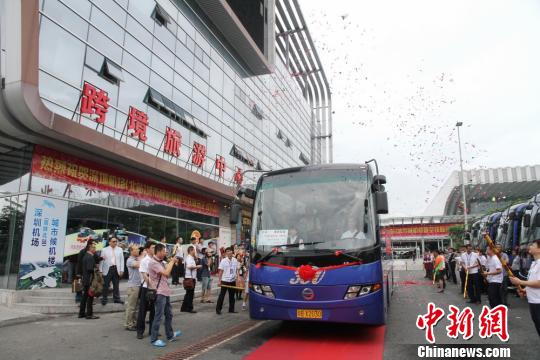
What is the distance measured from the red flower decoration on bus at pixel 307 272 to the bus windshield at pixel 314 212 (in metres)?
0.31

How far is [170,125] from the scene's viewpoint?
18.8 metres

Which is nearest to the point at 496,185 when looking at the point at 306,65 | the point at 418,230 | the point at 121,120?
the point at 418,230

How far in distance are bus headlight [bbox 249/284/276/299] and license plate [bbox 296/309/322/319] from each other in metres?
0.51

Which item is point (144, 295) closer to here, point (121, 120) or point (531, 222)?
point (121, 120)

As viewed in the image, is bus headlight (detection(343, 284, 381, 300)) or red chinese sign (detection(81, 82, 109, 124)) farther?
red chinese sign (detection(81, 82, 109, 124))

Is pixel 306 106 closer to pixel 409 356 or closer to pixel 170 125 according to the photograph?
pixel 170 125

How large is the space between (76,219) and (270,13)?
24156 mm

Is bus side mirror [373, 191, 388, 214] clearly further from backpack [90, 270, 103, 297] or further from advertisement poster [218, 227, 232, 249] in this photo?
advertisement poster [218, 227, 232, 249]

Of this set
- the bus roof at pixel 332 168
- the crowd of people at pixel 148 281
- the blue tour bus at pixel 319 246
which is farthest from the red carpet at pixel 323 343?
the bus roof at pixel 332 168

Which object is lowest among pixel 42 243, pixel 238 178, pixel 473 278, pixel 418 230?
pixel 473 278

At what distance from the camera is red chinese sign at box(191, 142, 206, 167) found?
65.4 feet

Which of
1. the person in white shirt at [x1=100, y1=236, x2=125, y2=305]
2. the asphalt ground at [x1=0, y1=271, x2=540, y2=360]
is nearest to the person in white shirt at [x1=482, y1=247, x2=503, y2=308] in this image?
the asphalt ground at [x1=0, y1=271, x2=540, y2=360]

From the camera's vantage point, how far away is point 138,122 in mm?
16078

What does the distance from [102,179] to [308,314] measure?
35.2 feet
